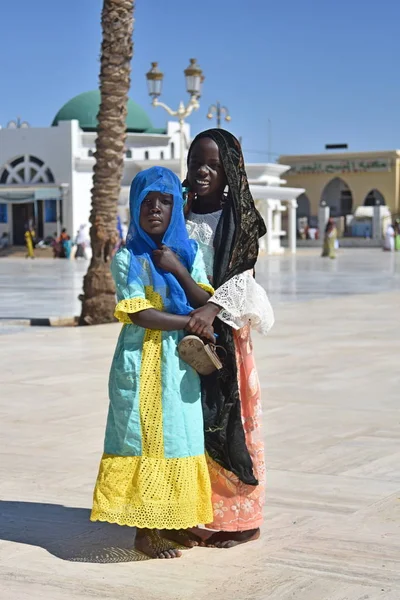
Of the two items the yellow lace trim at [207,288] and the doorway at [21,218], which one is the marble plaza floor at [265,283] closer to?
the yellow lace trim at [207,288]

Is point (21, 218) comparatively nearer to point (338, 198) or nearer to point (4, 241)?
point (4, 241)

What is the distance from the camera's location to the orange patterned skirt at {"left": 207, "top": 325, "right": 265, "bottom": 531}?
14.4 feet

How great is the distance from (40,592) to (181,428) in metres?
0.77

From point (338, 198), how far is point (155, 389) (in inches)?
2656

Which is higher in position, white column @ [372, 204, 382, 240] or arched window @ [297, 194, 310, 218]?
arched window @ [297, 194, 310, 218]

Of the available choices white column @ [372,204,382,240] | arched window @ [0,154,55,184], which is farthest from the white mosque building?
white column @ [372,204,382,240]

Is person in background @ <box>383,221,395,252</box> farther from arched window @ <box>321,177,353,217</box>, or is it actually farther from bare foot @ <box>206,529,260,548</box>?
bare foot @ <box>206,529,260,548</box>

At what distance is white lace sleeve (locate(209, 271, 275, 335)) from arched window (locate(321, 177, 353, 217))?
66768 millimetres

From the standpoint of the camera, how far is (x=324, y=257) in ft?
130

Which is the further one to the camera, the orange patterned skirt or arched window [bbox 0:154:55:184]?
arched window [bbox 0:154:55:184]

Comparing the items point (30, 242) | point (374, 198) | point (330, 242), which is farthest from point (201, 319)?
point (374, 198)

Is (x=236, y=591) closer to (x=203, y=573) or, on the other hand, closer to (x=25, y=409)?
(x=203, y=573)

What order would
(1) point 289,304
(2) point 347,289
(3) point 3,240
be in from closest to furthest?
(1) point 289,304, (2) point 347,289, (3) point 3,240

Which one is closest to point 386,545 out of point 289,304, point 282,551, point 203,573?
point 282,551
